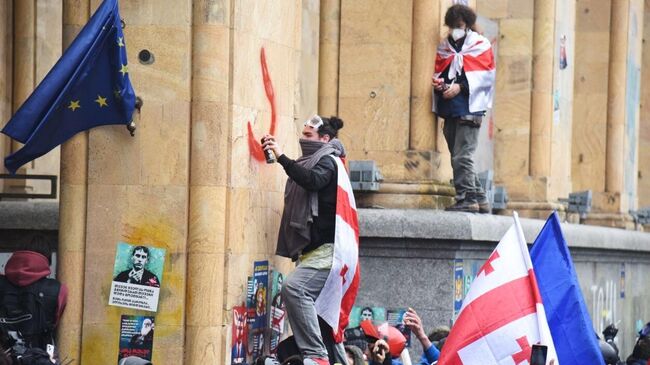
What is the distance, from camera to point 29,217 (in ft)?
50.8

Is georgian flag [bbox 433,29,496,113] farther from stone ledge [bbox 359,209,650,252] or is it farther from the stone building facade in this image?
stone ledge [bbox 359,209,650,252]

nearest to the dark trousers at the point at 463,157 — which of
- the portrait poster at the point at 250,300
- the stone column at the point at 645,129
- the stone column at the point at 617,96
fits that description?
the portrait poster at the point at 250,300

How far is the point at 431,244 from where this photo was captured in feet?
54.9

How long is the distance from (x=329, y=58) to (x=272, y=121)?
3971 mm

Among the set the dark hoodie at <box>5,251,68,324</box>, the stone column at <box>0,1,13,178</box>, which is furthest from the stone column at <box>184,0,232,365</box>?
the stone column at <box>0,1,13,178</box>

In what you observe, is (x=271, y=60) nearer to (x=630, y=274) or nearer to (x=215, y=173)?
(x=215, y=173)

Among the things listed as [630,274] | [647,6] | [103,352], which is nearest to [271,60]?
[103,352]

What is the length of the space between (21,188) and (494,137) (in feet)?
21.7

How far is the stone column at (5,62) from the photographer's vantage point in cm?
1861

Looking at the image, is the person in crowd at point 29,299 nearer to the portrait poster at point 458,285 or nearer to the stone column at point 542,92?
the portrait poster at point 458,285

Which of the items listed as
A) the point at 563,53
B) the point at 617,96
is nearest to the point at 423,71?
the point at 563,53

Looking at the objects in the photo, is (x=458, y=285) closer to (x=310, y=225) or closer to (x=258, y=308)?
(x=258, y=308)

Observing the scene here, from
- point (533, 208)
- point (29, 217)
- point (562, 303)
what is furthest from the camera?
point (533, 208)

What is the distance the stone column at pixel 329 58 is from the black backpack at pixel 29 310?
205 inches
